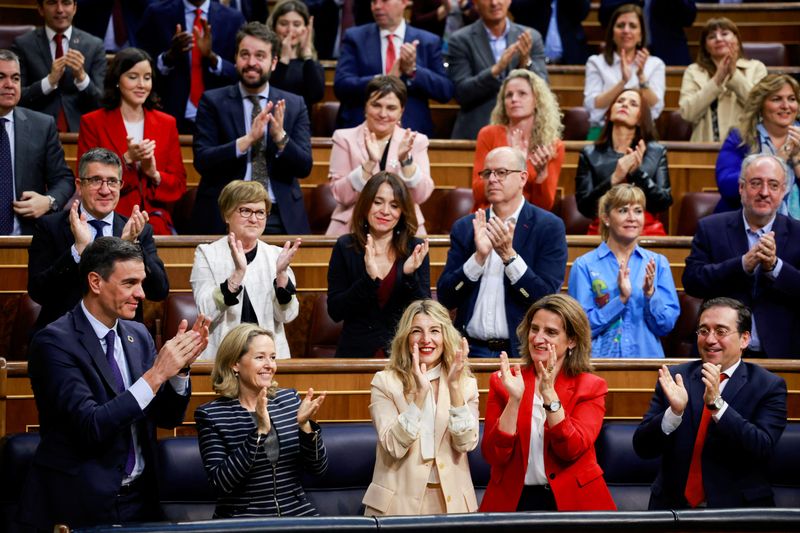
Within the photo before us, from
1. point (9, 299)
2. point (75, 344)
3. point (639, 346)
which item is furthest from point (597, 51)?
point (75, 344)

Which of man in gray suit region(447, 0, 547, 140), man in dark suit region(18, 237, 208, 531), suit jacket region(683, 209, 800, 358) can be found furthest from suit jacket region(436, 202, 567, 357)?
man in gray suit region(447, 0, 547, 140)

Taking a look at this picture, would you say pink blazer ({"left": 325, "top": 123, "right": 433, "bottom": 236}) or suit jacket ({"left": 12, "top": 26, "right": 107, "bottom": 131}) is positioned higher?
suit jacket ({"left": 12, "top": 26, "right": 107, "bottom": 131})

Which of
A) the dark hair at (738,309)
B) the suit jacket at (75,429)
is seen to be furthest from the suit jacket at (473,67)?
the suit jacket at (75,429)

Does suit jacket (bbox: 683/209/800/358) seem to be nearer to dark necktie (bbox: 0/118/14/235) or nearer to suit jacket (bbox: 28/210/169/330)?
suit jacket (bbox: 28/210/169/330)

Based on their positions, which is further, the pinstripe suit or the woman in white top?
the woman in white top

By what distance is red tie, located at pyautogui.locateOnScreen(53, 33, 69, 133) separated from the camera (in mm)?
4949

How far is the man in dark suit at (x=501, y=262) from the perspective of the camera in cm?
348

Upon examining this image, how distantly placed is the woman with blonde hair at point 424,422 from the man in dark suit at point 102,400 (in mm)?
485

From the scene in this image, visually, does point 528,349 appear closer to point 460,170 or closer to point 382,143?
point 382,143

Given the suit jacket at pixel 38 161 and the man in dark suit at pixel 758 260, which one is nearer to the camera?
the man in dark suit at pixel 758 260

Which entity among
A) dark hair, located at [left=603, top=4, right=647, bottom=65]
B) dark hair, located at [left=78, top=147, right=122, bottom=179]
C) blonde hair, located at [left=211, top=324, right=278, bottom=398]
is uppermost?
dark hair, located at [left=603, top=4, right=647, bottom=65]

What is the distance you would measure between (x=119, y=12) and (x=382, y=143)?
225 cm

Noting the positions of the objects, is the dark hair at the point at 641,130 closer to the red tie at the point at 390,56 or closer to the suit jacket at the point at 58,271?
the red tie at the point at 390,56

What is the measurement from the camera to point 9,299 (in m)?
3.95
